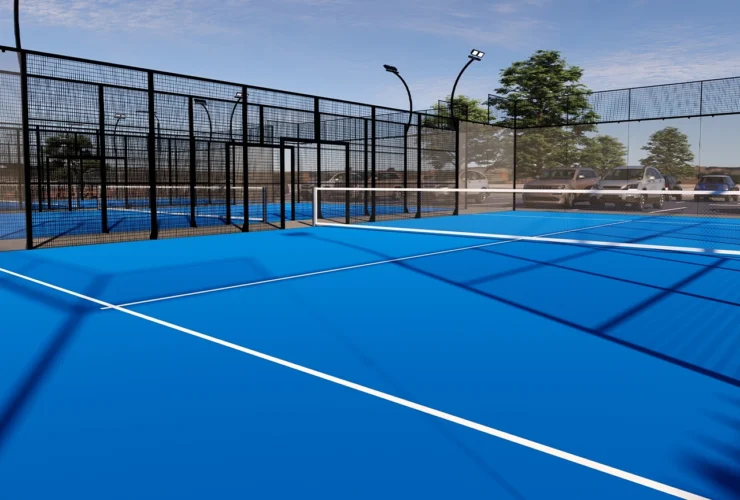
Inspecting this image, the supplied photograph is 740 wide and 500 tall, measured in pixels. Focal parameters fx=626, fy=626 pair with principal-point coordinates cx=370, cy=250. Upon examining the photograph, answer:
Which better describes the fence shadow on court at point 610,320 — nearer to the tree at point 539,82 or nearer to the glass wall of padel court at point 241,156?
the glass wall of padel court at point 241,156

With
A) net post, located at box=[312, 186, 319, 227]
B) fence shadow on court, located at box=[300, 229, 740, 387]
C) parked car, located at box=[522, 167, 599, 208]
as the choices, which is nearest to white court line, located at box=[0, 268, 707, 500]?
fence shadow on court, located at box=[300, 229, 740, 387]

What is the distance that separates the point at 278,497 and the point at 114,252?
36.8 feet

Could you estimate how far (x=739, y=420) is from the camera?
3.84m

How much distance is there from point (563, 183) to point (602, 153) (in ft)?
13.2

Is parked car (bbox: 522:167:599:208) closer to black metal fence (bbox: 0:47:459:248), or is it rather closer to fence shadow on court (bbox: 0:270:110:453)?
black metal fence (bbox: 0:47:459:248)

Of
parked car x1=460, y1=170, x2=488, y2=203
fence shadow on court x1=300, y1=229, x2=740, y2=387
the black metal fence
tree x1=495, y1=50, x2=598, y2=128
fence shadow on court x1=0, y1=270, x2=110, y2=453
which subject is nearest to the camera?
fence shadow on court x1=0, y1=270, x2=110, y2=453

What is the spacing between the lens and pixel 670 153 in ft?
92.6

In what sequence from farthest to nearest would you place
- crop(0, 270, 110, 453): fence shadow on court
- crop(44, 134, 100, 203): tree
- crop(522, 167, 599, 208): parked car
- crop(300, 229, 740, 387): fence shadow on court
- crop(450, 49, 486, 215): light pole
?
1. crop(522, 167, 599, 208): parked car
2. crop(450, 49, 486, 215): light pole
3. crop(44, 134, 100, 203): tree
4. crop(300, 229, 740, 387): fence shadow on court
5. crop(0, 270, 110, 453): fence shadow on court

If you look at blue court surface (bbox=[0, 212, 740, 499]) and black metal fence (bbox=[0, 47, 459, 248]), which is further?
black metal fence (bbox=[0, 47, 459, 248])

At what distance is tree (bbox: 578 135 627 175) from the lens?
2909cm

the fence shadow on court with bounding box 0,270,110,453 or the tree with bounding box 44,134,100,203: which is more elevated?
the tree with bounding box 44,134,100,203

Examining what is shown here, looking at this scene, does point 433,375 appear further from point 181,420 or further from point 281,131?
point 281,131

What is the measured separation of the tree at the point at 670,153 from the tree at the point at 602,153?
1169mm

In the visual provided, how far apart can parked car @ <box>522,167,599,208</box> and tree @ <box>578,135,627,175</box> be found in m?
1.25
